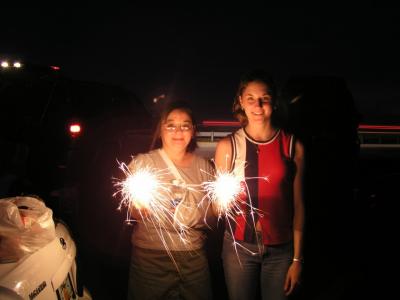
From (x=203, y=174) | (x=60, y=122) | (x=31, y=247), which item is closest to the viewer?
(x=31, y=247)

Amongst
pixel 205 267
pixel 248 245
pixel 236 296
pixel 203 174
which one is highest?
pixel 203 174

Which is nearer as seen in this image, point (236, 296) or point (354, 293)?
point (236, 296)

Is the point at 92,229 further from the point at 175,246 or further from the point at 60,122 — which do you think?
the point at 60,122

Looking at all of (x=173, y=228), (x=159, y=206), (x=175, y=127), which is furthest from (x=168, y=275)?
(x=175, y=127)

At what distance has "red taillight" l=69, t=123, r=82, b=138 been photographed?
5227mm

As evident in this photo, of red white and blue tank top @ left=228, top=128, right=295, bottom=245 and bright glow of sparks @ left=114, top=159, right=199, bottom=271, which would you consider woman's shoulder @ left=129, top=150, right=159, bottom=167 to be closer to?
bright glow of sparks @ left=114, top=159, right=199, bottom=271

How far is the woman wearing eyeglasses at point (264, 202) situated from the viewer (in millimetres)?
2744

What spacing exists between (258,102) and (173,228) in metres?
1.07

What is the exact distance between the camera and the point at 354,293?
4395 mm

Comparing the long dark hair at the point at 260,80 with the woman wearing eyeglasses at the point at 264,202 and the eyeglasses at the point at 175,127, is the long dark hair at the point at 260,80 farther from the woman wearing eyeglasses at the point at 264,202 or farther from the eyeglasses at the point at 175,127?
the eyeglasses at the point at 175,127

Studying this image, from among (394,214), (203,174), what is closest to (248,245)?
(203,174)

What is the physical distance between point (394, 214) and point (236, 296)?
3.03 meters

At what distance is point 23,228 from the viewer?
7.61 feet

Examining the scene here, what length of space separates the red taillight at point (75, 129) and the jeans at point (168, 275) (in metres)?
2.79
